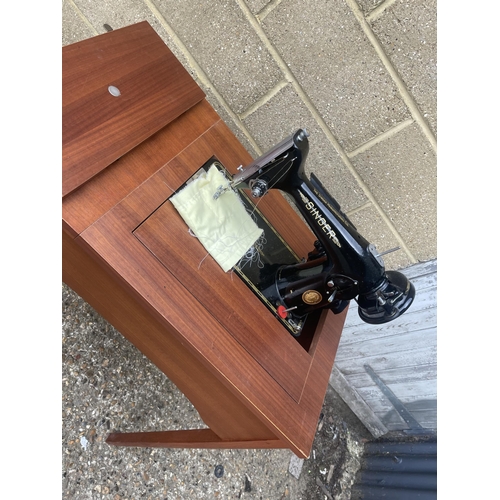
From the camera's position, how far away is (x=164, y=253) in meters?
0.84

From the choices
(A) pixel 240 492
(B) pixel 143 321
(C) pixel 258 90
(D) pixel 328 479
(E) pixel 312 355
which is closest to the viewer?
(B) pixel 143 321

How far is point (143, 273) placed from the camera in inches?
31.3

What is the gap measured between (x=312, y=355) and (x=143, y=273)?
1.70 feet

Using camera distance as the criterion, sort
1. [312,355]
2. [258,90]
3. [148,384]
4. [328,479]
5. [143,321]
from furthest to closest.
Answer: [328,479] → [148,384] → [258,90] → [312,355] → [143,321]

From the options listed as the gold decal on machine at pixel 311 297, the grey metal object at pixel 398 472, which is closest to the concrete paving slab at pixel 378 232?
the gold decal on machine at pixel 311 297

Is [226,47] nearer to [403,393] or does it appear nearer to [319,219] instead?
[319,219]

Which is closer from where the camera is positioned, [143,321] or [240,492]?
[143,321]

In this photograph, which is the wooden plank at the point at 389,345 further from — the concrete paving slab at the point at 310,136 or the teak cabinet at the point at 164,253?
the teak cabinet at the point at 164,253

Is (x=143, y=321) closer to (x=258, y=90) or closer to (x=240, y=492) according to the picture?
(x=258, y=90)

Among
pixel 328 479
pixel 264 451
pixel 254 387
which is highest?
pixel 254 387

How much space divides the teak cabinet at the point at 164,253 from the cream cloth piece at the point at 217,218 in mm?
23

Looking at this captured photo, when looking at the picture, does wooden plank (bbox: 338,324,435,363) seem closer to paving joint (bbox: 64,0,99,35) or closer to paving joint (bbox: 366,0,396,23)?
paving joint (bbox: 366,0,396,23)

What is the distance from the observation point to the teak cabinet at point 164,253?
782mm

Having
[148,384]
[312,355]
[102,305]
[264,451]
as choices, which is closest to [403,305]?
[312,355]
